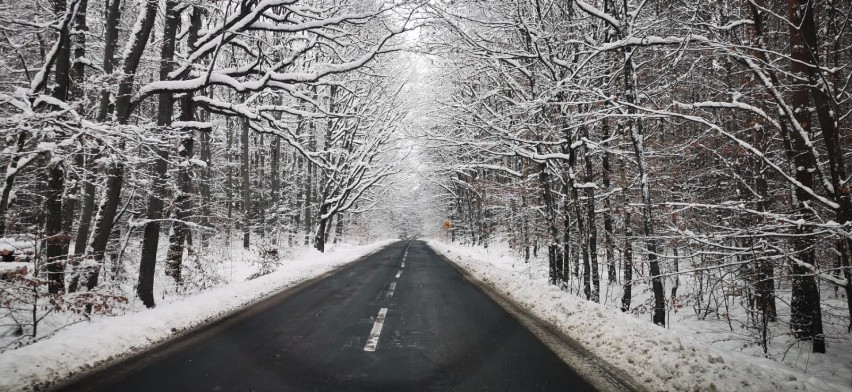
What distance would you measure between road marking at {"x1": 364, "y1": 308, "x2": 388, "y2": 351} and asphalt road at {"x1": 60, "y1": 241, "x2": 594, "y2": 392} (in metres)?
0.02

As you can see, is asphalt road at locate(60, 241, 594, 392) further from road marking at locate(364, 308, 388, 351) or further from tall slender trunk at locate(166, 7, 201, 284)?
tall slender trunk at locate(166, 7, 201, 284)

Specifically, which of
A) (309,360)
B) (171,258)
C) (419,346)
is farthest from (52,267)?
(419,346)

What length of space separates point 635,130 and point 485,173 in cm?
2085

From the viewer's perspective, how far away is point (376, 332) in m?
5.89

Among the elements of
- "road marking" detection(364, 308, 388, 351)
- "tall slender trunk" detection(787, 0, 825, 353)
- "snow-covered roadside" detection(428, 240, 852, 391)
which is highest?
"tall slender trunk" detection(787, 0, 825, 353)

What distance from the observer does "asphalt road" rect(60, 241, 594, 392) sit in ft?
12.8

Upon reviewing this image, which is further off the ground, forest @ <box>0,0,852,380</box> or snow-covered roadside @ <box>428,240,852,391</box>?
forest @ <box>0,0,852,380</box>

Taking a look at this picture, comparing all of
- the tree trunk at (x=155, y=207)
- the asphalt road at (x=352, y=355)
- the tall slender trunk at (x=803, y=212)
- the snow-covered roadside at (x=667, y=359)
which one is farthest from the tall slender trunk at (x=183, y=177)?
the tall slender trunk at (x=803, y=212)

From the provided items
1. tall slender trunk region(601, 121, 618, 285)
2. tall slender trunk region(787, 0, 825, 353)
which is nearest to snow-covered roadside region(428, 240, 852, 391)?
tall slender trunk region(787, 0, 825, 353)

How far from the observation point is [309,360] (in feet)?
15.1

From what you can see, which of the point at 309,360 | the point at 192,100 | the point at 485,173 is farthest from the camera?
the point at 485,173

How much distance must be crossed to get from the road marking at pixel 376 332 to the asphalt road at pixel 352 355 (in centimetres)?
2

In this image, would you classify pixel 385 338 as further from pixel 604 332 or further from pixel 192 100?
pixel 192 100

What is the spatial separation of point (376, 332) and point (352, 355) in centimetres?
111
